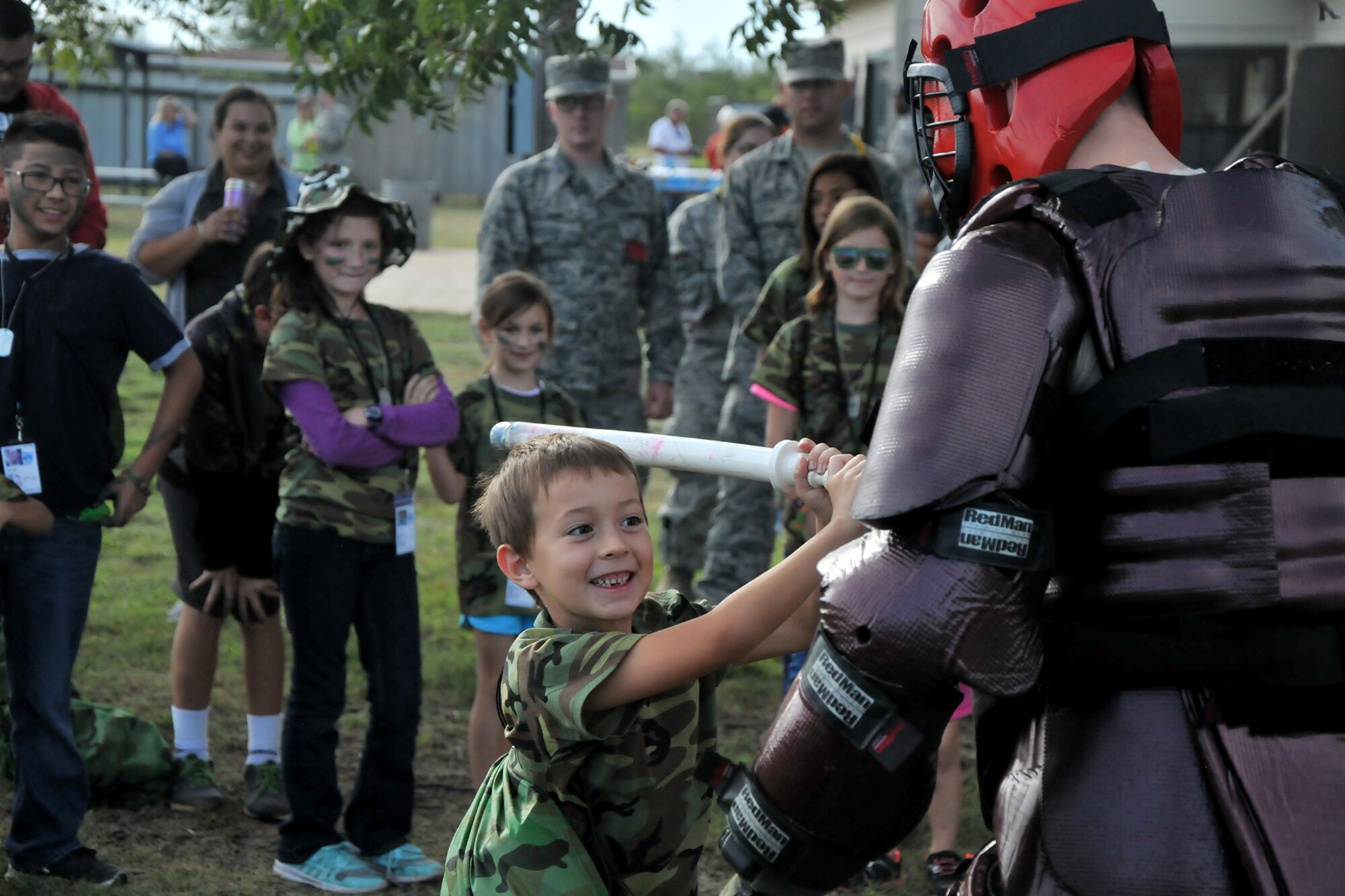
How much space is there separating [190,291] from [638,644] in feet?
13.5

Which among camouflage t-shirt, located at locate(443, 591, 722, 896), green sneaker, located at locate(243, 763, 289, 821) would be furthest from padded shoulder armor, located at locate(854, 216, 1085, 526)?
green sneaker, located at locate(243, 763, 289, 821)

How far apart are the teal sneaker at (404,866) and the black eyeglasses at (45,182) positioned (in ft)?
6.80

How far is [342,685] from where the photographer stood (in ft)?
15.4

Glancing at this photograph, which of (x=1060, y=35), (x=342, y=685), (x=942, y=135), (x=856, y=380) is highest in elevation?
(x=1060, y=35)

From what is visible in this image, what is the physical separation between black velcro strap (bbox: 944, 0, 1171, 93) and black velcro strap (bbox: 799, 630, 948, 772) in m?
0.86

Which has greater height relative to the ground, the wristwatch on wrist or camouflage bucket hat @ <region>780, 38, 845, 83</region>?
camouflage bucket hat @ <region>780, 38, 845, 83</region>

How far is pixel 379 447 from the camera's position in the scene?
4648 millimetres

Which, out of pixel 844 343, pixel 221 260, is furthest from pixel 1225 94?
pixel 221 260

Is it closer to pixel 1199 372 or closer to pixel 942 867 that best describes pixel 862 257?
pixel 942 867

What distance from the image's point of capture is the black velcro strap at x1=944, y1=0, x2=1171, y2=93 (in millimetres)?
2131

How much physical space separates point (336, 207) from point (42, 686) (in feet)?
5.36

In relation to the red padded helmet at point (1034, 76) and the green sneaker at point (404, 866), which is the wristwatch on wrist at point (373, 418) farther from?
the red padded helmet at point (1034, 76)

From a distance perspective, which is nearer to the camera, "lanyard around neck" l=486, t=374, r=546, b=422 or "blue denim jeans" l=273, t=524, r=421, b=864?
"blue denim jeans" l=273, t=524, r=421, b=864

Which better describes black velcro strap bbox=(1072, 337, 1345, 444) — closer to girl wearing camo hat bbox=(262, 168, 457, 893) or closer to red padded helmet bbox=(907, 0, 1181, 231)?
red padded helmet bbox=(907, 0, 1181, 231)
